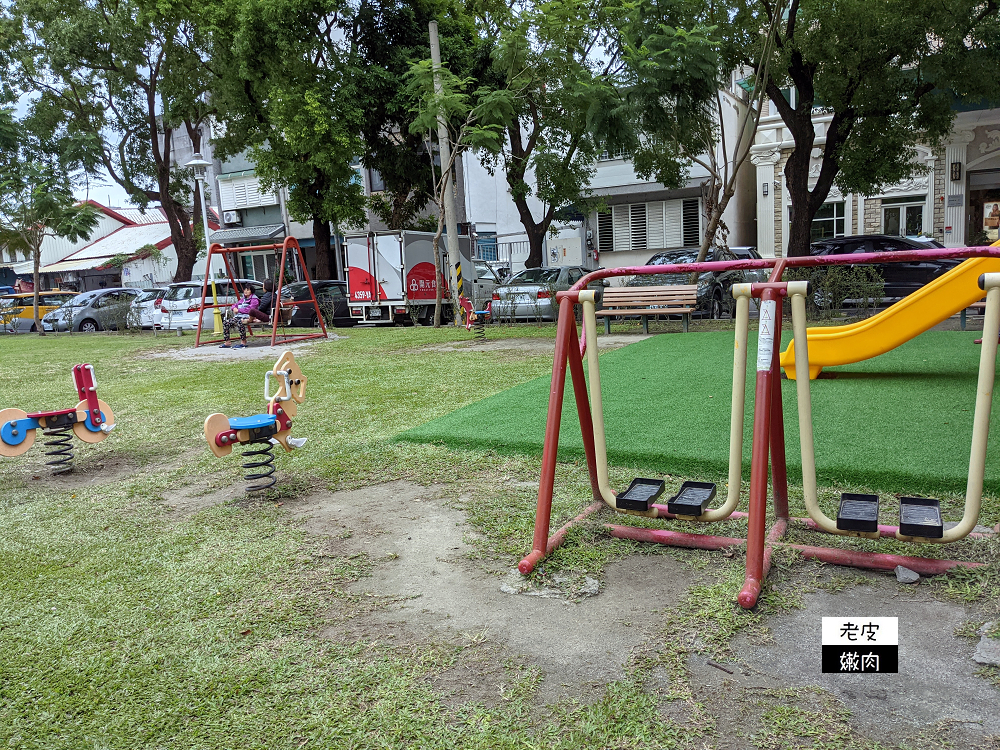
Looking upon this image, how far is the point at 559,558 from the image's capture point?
356 cm

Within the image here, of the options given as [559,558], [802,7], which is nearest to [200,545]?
[559,558]

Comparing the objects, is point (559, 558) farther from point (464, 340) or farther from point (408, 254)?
point (408, 254)

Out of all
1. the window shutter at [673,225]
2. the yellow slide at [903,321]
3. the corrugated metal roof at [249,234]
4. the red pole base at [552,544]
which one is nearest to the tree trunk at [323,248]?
the corrugated metal roof at [249,234]

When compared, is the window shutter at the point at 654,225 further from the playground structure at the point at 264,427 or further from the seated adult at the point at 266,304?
the playground structure at the point at 264,427

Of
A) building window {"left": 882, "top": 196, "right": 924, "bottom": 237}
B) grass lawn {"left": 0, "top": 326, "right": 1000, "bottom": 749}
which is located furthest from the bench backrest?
building window {"left": 882, "top": 196, "right": 924, "bottom": 237}

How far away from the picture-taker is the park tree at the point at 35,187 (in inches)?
982

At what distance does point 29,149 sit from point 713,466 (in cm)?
2949

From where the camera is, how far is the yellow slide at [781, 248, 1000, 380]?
6246 mm

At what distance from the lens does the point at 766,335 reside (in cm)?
311

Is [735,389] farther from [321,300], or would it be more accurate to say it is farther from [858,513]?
[321,300]

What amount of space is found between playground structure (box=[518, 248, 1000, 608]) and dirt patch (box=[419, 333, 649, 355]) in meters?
7.72

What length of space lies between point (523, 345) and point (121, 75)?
62.0 feet

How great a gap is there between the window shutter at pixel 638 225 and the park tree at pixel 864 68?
12.2 meters

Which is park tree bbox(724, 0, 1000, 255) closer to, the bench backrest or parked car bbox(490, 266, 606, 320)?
the bench backrest
